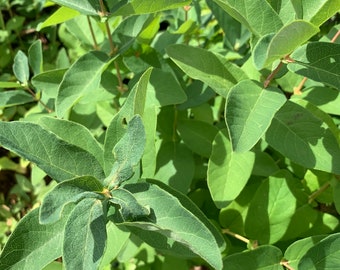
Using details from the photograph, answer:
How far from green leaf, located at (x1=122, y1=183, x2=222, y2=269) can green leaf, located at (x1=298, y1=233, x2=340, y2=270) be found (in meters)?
0.33

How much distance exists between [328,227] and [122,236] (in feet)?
2.22

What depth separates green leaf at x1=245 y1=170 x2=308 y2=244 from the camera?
1330 mm

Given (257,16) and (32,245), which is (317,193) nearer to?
(257,16)

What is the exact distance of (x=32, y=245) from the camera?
99 cm

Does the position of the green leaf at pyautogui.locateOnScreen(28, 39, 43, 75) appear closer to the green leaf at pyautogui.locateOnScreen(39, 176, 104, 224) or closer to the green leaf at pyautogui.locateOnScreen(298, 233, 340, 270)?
the green leaf at pyautogui.locateOnScreen(39, 176, 104, 224)

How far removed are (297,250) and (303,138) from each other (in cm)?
29

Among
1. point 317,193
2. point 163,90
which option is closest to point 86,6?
point 163,90

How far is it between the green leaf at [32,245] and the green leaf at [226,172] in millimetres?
411

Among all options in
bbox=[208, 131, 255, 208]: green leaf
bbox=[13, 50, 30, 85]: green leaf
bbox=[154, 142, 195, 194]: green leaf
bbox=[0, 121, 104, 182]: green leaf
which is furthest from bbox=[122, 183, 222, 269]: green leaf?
bbox=[13, 50, 30, 85]: green leaf

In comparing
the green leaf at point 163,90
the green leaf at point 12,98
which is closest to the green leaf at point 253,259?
the green leaf at point 163,90

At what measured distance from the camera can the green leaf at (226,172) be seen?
1.21 meters

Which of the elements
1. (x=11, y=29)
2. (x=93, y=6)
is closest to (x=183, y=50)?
(x=93, y=6)

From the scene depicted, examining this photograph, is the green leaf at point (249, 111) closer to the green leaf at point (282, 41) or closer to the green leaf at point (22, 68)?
the green leaf at point (282, 41)

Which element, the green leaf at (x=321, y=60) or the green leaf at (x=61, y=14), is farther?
the green leaf at (x=61, y=14)
